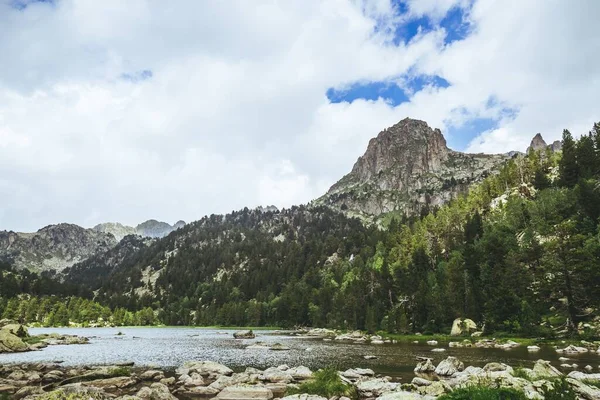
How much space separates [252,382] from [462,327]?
218ft

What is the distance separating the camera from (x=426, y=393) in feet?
94.5

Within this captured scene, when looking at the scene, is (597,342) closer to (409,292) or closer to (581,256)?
(581,256)

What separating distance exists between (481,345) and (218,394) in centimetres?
5685

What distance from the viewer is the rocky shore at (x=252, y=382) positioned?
28.5 meters

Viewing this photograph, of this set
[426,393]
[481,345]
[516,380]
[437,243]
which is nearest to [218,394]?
[426,393]

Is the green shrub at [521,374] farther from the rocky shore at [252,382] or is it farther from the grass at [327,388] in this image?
the grass at [327,388]

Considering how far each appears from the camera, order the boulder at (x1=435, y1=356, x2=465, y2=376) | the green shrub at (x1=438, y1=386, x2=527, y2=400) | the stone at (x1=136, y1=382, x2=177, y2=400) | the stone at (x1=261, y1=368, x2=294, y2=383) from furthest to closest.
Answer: the boulder at (x1=435, y1=356, x2=465, y2=376), the stone at (x1=261, y1=368, x2=294, y2=383), the stone at (x1=136, y1=382, x2=177, y2=400), the green shrub at (x1=438, y1=386, x2=527, y2=400)

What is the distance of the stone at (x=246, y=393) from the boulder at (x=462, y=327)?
224 feet

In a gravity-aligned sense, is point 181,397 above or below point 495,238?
below

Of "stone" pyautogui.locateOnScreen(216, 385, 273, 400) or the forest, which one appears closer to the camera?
"stone" pyautogui.locateOnScreen(216, 385, 273, 400)

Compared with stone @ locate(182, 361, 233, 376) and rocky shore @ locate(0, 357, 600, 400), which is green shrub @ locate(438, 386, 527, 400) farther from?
stone @ locate(182, 361, 233, 376)

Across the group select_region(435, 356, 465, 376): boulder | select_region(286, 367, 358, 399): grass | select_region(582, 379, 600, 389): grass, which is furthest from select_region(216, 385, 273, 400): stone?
select_region(582, 379, 600, 389): grass

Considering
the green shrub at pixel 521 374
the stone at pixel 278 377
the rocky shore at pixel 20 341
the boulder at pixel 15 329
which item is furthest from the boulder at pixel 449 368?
the boulder at pixel 15 329

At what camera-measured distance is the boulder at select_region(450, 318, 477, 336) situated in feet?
288
